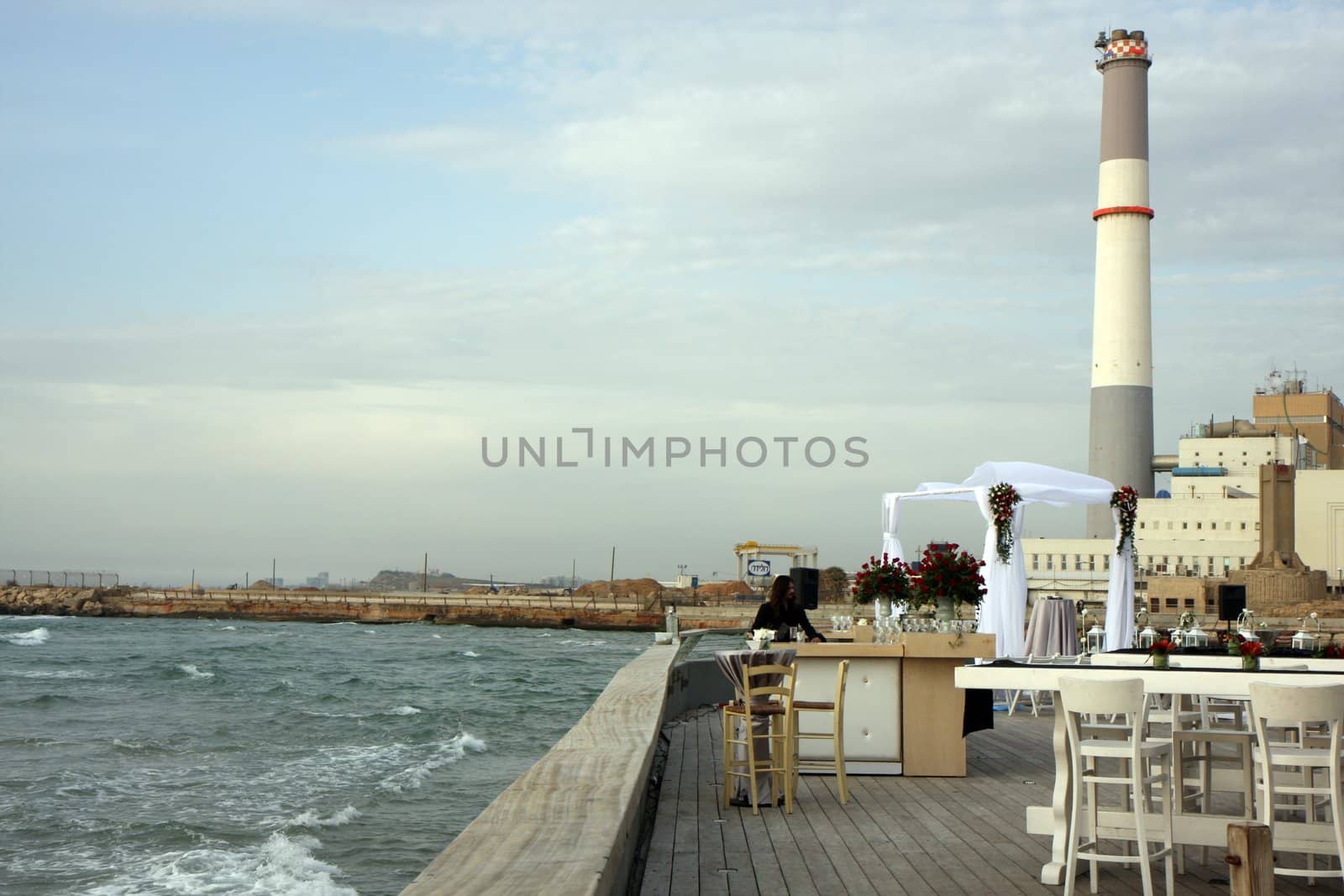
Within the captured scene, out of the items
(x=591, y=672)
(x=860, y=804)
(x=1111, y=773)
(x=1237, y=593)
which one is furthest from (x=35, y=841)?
(x=591, y=672)

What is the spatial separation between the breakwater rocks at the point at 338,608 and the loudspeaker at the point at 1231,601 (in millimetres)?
59960

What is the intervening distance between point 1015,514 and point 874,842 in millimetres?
9753

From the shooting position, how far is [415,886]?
301 cm


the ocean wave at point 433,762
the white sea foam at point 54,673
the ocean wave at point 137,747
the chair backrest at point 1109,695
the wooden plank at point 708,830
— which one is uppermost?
the chair backrest at point 1109,695

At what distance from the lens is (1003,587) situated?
1534 centimetres

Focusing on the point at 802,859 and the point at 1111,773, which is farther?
the point at 1111,773

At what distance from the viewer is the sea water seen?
444 inches

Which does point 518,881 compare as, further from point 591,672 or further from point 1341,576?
point 1341,576

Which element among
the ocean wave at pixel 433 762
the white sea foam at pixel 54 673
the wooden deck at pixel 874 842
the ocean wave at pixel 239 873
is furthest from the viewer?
the white sea foam at pixel 54 673

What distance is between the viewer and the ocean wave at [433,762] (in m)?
15.6

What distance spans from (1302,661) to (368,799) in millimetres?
10715

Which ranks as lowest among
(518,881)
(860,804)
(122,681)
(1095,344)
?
(122,681)

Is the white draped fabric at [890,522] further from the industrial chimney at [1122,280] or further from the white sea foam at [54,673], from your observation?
the industrial chimney at [1122,280]

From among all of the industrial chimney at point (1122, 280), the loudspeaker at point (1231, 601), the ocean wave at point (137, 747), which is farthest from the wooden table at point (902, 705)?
the industrial chimney at point (1122, 280)
